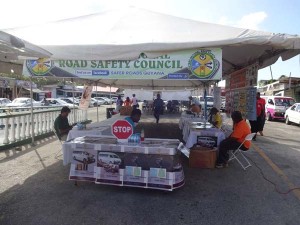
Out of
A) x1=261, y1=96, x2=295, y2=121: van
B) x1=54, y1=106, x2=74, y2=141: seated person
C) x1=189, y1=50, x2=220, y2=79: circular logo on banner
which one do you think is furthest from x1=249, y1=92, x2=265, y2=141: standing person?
x1=261, y1=96, x2=295, y2=121: van

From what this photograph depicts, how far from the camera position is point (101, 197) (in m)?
4.59

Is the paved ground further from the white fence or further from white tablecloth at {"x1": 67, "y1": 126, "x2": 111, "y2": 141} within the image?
the white fence

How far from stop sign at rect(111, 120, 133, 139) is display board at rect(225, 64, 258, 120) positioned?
373 cm

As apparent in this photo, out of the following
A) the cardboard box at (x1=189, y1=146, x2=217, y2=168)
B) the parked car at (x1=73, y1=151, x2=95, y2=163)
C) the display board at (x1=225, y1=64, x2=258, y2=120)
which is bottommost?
the cardboard box at (x1=189, y1=146, x2=217, y2=168)

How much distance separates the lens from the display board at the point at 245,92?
23.2 feet

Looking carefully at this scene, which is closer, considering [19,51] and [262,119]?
[19,51]

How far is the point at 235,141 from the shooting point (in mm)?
6453

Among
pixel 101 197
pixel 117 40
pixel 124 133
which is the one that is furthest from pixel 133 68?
pixel 101 197

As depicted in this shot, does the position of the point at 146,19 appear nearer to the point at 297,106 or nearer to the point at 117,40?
the point at 117,40

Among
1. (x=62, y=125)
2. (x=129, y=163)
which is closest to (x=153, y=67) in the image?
(x=129, y=163)

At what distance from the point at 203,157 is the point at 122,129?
A: 249 cm

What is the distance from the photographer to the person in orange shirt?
6.43 m

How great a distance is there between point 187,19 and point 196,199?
4.17m

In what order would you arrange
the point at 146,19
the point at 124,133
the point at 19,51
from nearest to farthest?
the point at 19,51, the point at 124,133, the point at 146,19
